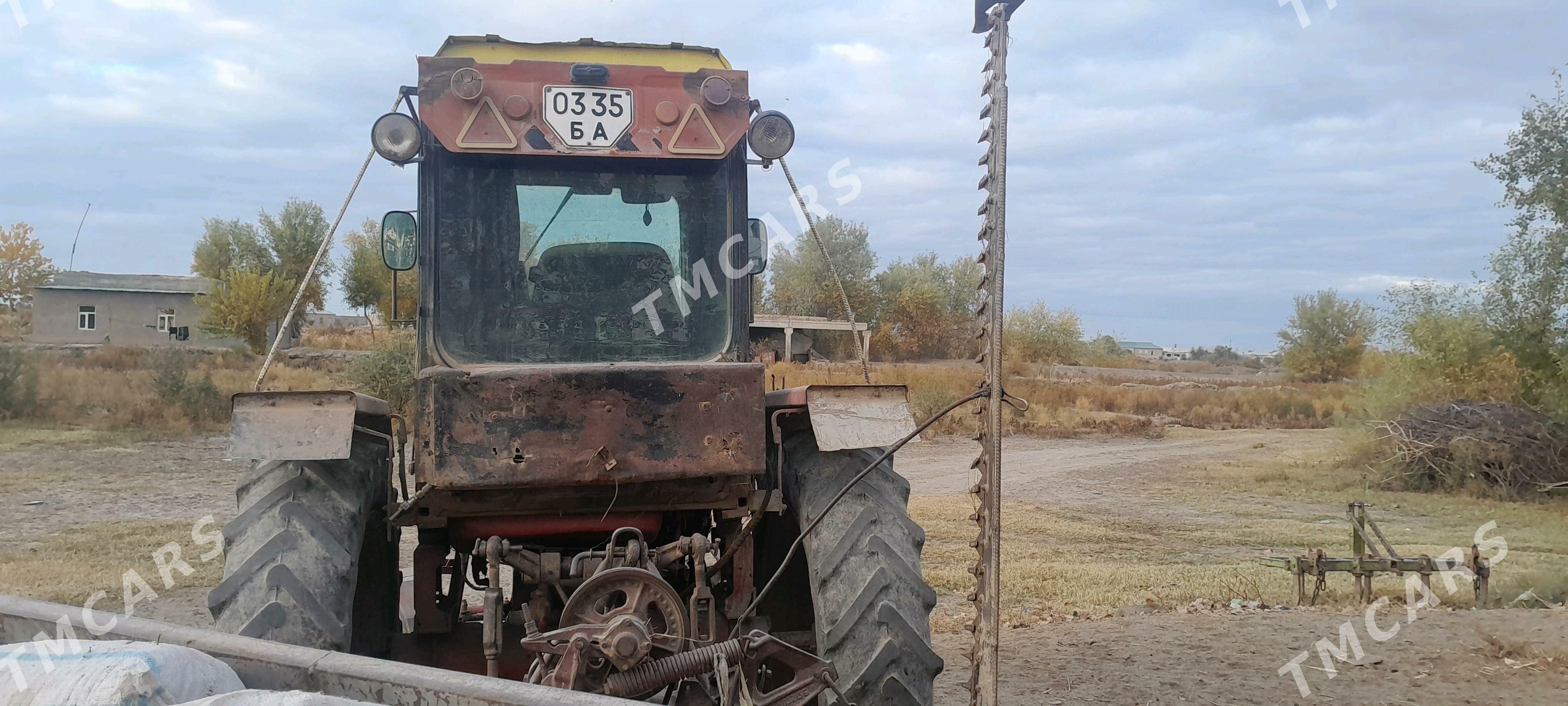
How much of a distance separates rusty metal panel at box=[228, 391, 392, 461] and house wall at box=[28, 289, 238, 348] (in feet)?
136

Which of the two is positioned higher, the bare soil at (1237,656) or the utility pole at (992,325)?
the utility pole at (992,325)

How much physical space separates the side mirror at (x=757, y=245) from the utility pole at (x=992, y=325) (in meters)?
1.27

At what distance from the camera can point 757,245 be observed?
417cm

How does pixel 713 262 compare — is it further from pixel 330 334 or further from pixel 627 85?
pixel 330 334

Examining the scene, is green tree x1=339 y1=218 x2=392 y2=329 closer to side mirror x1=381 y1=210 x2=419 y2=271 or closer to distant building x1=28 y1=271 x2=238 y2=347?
distant building x1=28 y1=271 x2=238 y2=347

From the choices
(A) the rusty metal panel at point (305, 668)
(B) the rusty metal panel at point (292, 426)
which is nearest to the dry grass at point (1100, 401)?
(B) the rusty metal panel at point (292, 426)

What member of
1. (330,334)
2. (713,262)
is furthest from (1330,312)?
(713,262)

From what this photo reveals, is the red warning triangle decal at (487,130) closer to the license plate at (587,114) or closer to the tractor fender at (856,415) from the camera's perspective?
the license plate at (587,114)

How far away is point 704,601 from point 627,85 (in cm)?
192

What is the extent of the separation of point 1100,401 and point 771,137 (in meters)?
29.1

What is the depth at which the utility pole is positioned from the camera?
9.11 ft

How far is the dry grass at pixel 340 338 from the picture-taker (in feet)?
105

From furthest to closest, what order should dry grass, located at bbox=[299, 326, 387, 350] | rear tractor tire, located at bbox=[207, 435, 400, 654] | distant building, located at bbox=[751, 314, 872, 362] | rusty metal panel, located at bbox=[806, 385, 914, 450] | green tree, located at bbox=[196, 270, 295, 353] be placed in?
1. green tree, located at bbox=[196, 270, 295, 353]
2. dry grass, located at bbox=[299, 326, 387, 350]
3. distant building, located at bbox=[751, 314, 872, 362]
4. rusty metal panel, located at bbox=[806, 385, 914, 450]
5. rear tractor tire, located at bbox=[207, 435, 400, 654]

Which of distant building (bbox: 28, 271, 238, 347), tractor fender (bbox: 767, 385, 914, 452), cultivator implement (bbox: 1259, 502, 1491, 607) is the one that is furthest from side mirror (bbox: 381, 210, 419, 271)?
distant building (bbox: 28, 271, 238, 347)
